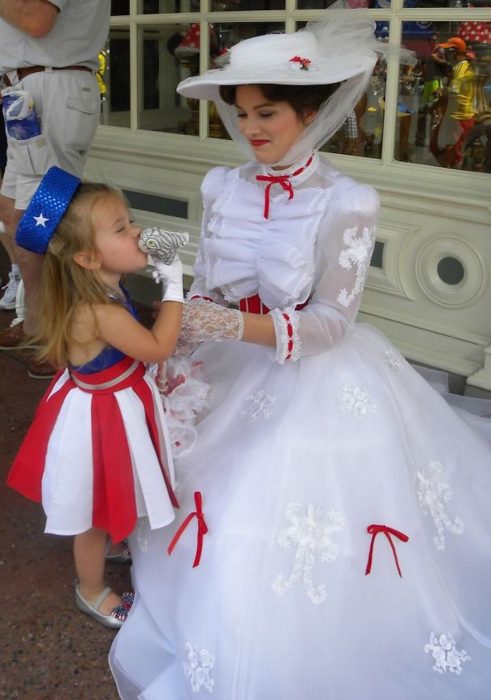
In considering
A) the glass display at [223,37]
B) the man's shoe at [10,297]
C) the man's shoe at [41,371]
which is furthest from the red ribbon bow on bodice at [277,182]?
the man's shoe at [10,297]

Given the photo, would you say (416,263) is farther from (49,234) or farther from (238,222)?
(49,234)

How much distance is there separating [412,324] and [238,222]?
3.91 feet

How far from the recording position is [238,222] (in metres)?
1.99

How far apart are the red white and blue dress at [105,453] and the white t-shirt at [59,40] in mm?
1719

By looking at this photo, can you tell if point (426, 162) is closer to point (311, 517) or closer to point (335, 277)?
point (335, 277)

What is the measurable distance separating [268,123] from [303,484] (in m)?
0.84

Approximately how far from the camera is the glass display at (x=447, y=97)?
2.79 metres

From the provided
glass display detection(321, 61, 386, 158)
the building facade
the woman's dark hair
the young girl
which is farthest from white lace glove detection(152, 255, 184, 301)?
glass display detection(321, 61, 386, 158)

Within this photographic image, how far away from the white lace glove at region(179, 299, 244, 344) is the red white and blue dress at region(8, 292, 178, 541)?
17cm

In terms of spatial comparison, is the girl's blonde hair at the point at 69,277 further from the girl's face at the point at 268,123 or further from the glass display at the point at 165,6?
the glass display at the point at 165,6

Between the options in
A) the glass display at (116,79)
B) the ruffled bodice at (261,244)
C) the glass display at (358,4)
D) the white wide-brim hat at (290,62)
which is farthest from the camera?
the glass display at (116,79)

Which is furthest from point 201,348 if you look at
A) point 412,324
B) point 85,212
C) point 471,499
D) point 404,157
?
point 404,157

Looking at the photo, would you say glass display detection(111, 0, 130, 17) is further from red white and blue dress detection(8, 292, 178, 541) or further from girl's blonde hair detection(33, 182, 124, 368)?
red white and blue dress detection(8, 292, 178, 541)

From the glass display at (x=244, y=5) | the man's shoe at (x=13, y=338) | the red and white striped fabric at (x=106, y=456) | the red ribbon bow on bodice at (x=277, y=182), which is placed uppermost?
the glass display at (x=244, y=5)
